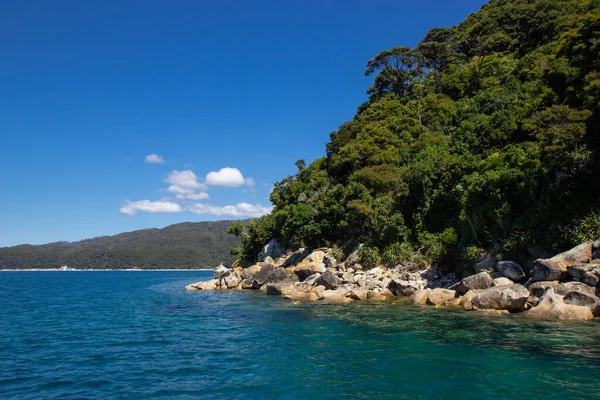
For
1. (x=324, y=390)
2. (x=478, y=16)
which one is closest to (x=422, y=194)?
(x=324, y=390)

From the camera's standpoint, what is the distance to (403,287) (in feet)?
104

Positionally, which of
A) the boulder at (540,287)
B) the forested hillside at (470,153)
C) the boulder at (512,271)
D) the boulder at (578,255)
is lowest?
the boulder at (540,287)

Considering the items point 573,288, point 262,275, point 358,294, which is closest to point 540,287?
point 573,288

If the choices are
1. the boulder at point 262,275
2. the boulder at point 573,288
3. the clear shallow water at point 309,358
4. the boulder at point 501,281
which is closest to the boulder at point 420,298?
the clear shallow water at point 309,358

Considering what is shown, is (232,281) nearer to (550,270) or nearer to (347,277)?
(347,277)

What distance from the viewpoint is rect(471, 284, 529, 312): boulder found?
872 inches

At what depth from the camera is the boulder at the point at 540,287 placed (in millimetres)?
21969

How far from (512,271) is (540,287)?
11.1 ft

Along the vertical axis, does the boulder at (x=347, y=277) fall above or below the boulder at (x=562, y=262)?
below

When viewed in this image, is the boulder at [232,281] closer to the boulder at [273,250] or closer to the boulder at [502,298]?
the boulder at [273,250]

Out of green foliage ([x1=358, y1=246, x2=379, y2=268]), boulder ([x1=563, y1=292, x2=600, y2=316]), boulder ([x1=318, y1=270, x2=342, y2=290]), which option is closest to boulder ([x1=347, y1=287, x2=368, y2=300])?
boulder ([x1=318, y1=270, x2=342, y2=290])

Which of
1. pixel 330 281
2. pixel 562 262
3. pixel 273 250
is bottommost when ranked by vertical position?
pixel 330 281

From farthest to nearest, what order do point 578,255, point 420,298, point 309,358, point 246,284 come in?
point 246,284, point 420,298, point 578,255, point 309,358

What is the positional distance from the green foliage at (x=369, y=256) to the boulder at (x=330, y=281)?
16.1ft
